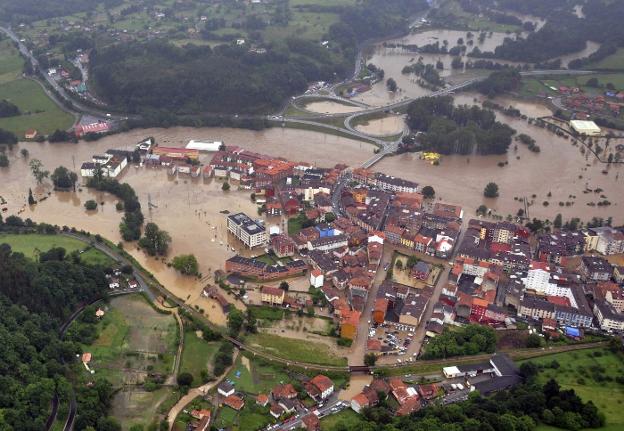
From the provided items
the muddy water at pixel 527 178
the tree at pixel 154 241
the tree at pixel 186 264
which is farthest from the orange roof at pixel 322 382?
the muddy water at pixel 527 178

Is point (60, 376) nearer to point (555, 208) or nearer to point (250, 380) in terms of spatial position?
point (250, 380)

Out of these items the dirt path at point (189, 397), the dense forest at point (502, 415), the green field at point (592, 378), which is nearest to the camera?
the dense forest at point (502, 415)

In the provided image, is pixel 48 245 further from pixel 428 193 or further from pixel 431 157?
pixel 431 157

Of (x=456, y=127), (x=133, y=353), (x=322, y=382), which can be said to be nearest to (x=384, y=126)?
(x=456, y=127)

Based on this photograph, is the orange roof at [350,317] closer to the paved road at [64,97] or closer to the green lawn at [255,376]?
the green lawn at [255,376]

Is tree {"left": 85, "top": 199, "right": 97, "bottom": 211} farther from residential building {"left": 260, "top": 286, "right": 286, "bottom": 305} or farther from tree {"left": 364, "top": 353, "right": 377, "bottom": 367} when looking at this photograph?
tree {"left": 364, "top": 353, "right": 377, "bottom": 367}

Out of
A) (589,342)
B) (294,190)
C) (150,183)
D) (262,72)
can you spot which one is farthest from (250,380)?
(262,72)

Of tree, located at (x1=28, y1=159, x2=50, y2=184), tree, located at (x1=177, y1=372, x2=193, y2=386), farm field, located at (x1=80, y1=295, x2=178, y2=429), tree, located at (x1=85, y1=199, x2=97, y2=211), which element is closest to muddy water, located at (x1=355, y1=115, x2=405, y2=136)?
tree, located at (x1=85, y1=199, x2=97, y2=211)
